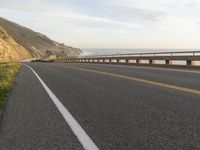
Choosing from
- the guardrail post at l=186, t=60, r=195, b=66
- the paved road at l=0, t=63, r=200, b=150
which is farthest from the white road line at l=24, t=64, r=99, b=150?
the guardrail post at l=186, t=60, r=195, b=66

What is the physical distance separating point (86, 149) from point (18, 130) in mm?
1815

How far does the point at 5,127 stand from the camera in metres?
6.82

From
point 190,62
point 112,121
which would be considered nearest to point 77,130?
point 112,121

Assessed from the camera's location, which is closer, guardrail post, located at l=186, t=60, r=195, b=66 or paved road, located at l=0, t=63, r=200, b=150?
paved road, located at l=0, t=63, r=200, b=150

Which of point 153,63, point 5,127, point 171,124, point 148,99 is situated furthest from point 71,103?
point 153,63

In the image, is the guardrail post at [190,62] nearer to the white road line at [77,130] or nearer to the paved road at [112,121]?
the paved road at [112,121]

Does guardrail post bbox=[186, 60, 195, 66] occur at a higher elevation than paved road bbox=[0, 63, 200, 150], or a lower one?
lower

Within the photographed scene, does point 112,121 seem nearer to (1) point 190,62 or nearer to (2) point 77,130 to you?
(2) point 77,130

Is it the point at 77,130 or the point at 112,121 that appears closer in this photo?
the point at 77,130

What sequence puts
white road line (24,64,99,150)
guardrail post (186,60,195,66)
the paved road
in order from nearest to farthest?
white road line (24,64,99,150) → the paved road → guardrail post (186,60,195,66)

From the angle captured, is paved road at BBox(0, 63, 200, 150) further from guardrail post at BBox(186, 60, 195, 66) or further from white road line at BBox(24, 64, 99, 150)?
guardrail post at BBox(186, 60, 195, 66)

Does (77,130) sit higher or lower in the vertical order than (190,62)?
higher

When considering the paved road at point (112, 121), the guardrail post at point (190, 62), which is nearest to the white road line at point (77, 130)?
the paved road at point (112, 121)

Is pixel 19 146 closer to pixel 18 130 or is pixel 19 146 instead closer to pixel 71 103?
pixel 18 130
